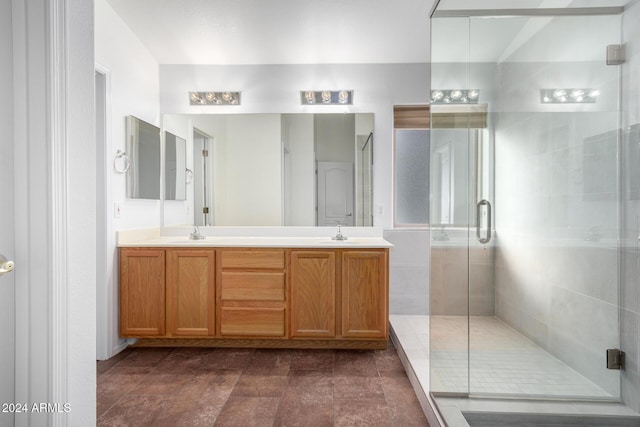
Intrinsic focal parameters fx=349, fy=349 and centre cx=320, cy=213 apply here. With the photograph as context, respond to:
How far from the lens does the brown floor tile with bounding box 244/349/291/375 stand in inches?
94.5

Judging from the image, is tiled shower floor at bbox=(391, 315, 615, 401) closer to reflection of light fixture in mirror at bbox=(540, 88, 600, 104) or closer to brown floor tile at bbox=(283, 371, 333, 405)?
brown floor tile at bbox=(283, 371, 333, 405)

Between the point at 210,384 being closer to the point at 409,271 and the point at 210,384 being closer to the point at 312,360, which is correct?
the point at 312,360

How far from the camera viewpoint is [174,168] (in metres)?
3.25

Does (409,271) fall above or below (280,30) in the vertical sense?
below

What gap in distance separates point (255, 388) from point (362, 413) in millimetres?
A: 684

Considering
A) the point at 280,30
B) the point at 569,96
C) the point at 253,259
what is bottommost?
the point at 253,259


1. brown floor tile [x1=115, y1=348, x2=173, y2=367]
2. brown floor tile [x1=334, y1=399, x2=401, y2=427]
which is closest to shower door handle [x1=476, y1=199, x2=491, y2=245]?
brown floor tile [x1=334, y1=399, x2=401, y2=427]

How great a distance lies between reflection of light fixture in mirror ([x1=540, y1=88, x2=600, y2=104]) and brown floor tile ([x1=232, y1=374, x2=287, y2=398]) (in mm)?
2200

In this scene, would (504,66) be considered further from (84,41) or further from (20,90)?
(20,90)

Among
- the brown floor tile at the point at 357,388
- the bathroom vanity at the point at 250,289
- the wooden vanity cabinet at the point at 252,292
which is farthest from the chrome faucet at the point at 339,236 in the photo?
the brown floor tile at the point at 357,388

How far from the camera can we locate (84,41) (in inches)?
43.7

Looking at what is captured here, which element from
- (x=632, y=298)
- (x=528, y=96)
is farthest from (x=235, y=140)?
(x=632, y=298)

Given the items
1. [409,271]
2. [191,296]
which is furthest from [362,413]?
[409,271]

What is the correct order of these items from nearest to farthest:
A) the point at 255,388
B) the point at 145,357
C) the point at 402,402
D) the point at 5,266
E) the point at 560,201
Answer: the point at 5,266 → the point at 560,201 → the point at 402,402 → the point at 255,388 → the point at 145,357
